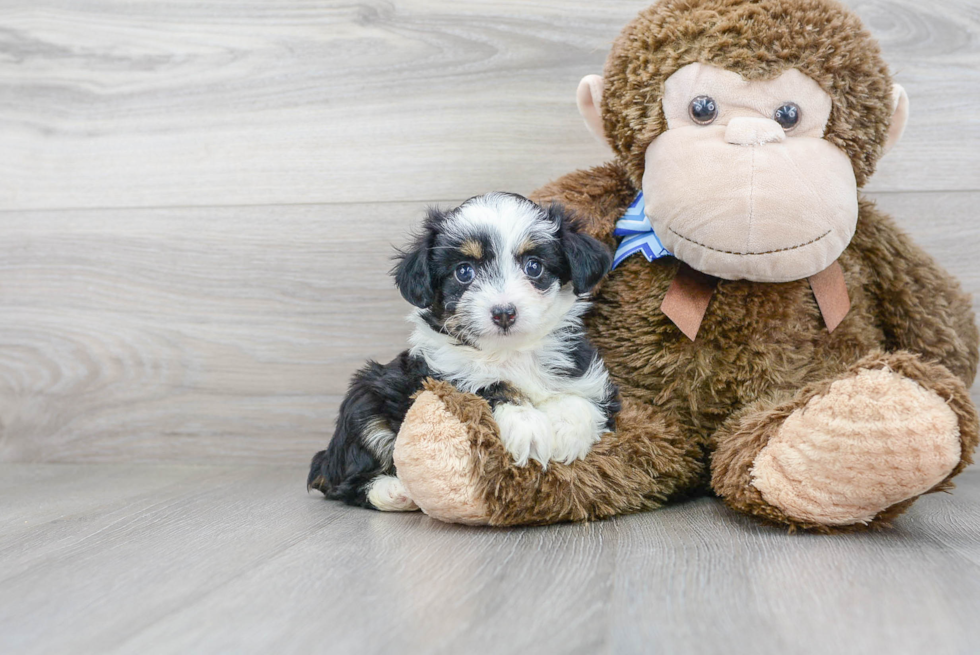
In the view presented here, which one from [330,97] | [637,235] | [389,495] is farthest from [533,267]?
[330,97]

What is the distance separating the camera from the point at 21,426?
2.30 m

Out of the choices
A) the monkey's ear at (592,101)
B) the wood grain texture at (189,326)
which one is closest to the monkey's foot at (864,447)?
the monkey's ear at (592,101)

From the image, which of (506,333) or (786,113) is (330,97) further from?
(786,113)

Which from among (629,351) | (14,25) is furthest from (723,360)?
(14,25)

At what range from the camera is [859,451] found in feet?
4.07

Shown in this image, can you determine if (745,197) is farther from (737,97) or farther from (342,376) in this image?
(342,376)

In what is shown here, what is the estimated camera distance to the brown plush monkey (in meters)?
1.29

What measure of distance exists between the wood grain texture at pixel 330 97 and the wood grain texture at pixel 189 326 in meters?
0.08

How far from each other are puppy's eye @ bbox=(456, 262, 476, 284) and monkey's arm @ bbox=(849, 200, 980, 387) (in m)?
0.81

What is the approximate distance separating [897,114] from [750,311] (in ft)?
1.58

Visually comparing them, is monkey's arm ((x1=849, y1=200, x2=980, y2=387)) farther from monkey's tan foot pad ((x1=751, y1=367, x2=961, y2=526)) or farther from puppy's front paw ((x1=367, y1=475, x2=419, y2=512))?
puppy's front paw ((x1=367, y1=475, x2=419, y2=512))

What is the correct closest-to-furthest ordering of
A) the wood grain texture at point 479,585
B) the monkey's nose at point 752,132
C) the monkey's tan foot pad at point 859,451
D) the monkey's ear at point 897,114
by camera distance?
the wood grain texture at point 479,585 < the monkey's tan foot pad at point 859,451 < the monkey's nose at point 752,132 < the monkey's ear at point 897,114

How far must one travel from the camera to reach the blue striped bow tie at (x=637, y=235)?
5.31ft

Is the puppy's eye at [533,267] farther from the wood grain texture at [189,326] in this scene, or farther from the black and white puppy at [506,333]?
the wood grain texture at [189,326]
